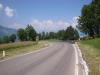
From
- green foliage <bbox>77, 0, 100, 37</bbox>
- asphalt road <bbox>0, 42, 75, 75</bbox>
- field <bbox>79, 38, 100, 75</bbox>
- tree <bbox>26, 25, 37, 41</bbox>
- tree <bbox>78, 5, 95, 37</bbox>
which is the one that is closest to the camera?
asphalt road <bbox>0, 42, 75, 75</bbox>

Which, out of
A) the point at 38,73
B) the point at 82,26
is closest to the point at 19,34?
the point at 82,26

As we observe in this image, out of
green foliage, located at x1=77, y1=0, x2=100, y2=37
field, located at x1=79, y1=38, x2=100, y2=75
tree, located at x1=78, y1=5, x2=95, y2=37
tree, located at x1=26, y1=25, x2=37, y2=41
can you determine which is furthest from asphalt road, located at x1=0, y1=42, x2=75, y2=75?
tree, located at x1=26, y1=25, x2=37, y2=41

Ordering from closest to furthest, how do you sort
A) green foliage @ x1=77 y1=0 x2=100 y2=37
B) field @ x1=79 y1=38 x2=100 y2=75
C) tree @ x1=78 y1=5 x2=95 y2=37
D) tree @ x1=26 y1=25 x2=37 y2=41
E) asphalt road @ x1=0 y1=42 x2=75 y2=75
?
asphalt road @ x1=0 y1=42 x2=75 y2=75 → field @ x1=79 y1=38 x2=100 y2=75 → green foliage @ x1=77 y1=0 x2=100 y2=37 → tree @ x1=78 y1=5 x2=95 y2=37 → tree @ x1=26 y1=25 x2=37 y2=41

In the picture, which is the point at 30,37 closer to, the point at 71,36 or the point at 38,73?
the point at 71,36

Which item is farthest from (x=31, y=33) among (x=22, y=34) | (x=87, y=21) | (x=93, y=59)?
(x=93, y=59)

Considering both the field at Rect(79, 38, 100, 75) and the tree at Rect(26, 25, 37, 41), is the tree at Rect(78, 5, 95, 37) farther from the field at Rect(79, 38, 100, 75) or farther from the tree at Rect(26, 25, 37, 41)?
the field at Rect(79, 38, 100, 75)

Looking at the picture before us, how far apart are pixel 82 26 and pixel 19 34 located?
208ft

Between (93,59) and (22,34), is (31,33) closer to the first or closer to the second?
(22,34)

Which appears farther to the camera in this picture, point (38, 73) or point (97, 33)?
point (97, 33)

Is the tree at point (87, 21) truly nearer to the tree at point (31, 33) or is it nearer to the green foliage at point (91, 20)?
the green foliage at point (91, 20)

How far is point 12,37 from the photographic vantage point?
198875 millimetres

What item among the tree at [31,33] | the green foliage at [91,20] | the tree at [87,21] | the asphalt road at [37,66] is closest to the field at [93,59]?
the asphalt road at [37,66]

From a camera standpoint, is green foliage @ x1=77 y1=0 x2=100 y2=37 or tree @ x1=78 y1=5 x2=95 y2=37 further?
tree @ x1=78 y1=5 x2=95 y2=37

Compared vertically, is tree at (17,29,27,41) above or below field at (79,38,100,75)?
above
